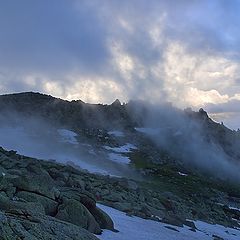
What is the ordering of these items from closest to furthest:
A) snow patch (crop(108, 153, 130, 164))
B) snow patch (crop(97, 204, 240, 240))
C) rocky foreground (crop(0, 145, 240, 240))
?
rocky foreground (crop(0, 145, 240, 240)) < snow patch (crop(97, 204, 240, 240)) < snow patch (crop(108, 153, 130, 164))

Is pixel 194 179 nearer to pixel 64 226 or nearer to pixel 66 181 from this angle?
pixel 66 181

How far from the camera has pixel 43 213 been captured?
20.0 m

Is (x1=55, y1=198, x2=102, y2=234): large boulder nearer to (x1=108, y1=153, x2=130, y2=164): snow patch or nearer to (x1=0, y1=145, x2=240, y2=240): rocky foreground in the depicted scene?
(x1=0, y1=145, x2=240, y2=240): rocky foreground

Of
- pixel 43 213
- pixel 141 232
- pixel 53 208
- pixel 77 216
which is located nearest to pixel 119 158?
pixel 141 232

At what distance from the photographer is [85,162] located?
137750 mm

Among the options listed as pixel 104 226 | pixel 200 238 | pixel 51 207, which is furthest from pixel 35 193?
pixel 200 238

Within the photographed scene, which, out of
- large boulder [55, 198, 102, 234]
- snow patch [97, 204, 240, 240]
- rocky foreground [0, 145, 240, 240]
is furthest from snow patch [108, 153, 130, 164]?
large boulder [55, 198, 102, 234]

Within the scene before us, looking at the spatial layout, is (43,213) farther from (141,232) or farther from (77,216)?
(141,232)

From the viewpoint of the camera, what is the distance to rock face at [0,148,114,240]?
42.5 ft

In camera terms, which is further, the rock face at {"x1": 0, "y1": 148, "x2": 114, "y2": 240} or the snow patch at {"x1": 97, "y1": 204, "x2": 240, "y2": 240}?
the snow patch at {"x1": 97, "y1": 204, "x2": 240, "y2": 240}

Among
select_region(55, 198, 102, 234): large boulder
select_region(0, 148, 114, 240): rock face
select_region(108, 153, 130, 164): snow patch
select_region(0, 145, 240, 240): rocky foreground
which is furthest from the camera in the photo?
select_region(108, 153, 130, 164): snow patch

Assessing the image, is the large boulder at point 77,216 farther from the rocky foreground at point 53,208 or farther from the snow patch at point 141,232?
the snow patch at point 141,232

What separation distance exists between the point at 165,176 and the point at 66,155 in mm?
56877

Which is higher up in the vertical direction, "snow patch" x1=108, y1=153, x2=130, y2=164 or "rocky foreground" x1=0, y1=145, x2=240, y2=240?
"snow patch" x1=108, y1=153, x2=130, y2=164
